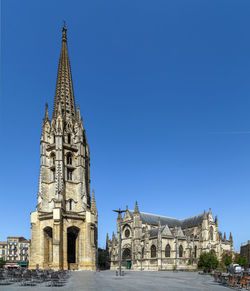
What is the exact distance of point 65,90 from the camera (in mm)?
58281

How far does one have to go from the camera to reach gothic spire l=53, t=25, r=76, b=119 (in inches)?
2240

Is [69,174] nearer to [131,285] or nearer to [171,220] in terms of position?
[131,285]

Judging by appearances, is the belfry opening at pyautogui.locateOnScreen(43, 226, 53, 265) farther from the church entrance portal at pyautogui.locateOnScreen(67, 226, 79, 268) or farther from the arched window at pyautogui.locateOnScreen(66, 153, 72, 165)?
the arched window at pyautogui.locateOnScreen(66, 153, 72, 165)

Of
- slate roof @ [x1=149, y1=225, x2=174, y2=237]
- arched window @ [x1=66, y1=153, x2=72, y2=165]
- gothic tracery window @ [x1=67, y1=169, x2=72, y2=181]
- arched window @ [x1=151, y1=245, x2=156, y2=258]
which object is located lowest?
arched window @ [x1=151, y1=245, x2=156, y2=258]

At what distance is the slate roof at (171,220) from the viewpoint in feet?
234

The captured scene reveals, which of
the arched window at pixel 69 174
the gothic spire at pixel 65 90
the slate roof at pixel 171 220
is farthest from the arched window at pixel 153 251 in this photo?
the gothic spire at pixel 65 90

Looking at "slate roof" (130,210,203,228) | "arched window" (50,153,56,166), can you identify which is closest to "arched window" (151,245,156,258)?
"slate roof" (130,210,203,228)

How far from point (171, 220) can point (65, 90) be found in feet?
135

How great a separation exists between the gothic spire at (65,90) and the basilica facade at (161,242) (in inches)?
983

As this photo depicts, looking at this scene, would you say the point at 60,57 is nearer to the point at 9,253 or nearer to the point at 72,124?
the point at 72,124

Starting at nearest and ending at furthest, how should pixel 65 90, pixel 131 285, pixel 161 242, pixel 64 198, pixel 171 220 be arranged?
1. pixel 131 285
2. pixel 64 198
3. pixel 65 90
4. pixel 161 242
5. pixel 171 220

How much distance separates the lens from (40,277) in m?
25.1

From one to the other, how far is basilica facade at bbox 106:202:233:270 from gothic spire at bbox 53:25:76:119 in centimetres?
2496

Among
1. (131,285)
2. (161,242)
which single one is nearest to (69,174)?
(161,242)
